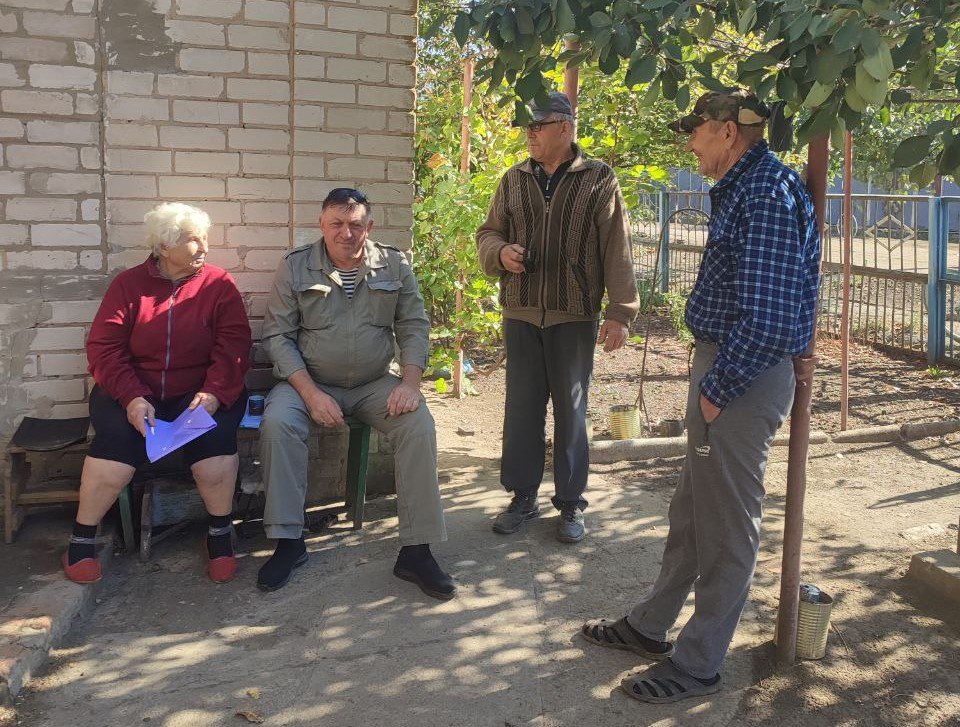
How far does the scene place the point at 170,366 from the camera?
4230 millimetres

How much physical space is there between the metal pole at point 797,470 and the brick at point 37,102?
10.5ft

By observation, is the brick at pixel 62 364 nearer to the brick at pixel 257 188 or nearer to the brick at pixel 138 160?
the brick at pixel 138 160

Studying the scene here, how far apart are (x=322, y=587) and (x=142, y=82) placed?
2.42m

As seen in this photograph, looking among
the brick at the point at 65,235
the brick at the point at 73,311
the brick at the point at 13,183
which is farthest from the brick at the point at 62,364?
the brick at the point at 13,183

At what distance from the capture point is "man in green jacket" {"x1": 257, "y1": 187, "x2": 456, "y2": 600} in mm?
4082

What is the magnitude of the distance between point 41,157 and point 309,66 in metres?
1.29

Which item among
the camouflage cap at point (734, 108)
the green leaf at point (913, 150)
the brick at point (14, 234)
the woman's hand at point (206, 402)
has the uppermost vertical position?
the camouflage cap at point (734, 108)

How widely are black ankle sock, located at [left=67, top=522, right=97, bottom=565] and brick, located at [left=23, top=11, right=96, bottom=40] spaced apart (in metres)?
2.16

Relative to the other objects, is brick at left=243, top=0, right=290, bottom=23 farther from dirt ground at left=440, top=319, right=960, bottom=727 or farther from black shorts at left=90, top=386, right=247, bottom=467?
dirt ground at left=440, top=319, right=960, bottom=727

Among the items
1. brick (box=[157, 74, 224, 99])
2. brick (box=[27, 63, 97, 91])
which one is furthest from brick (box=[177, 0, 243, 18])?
brick (box=[27, 63, 97, 91])

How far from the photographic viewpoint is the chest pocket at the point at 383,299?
4445mm

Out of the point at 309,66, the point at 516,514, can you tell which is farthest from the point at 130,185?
the point at 516,514

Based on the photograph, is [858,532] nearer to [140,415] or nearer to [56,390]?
[140,415]

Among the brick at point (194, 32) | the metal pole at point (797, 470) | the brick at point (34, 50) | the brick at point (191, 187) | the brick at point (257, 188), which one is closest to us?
the metal pole at point (797, 470)
